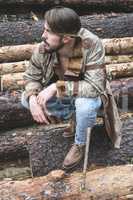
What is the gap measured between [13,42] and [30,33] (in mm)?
341

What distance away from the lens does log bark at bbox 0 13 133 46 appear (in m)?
9.01

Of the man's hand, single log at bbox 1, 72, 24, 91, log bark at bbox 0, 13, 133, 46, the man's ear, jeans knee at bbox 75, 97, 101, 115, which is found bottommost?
single log at bbox 1, 72, 24, 91

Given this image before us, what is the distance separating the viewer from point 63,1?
1039cm

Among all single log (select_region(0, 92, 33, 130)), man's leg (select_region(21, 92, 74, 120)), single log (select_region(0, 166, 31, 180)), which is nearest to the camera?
man's leg (select_region(21, 92, 74, 120))

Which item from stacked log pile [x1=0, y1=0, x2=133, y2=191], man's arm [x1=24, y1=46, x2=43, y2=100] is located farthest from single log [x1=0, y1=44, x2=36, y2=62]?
man's arm [x1=24, y1=46, x2=43, y2=100]

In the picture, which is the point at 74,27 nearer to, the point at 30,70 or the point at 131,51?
the point at 30,70

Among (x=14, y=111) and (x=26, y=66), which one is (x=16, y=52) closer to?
(x=26, y=66)

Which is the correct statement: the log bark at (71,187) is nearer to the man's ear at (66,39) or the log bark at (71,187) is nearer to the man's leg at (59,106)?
the man's leg at (59,106)

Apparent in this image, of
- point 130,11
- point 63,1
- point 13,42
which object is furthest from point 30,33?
point 130,11

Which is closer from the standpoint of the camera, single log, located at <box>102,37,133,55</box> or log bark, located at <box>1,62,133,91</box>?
log bark, located at <box>1,62,133,91</box>

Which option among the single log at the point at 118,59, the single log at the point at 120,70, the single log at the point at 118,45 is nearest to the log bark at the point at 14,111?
the single log at the point at 120,70

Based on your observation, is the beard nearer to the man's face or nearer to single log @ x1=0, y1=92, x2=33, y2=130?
the man's face

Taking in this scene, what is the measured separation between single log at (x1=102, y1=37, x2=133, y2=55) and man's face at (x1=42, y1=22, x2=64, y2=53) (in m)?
3.53

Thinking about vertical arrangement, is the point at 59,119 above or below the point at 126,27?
below
